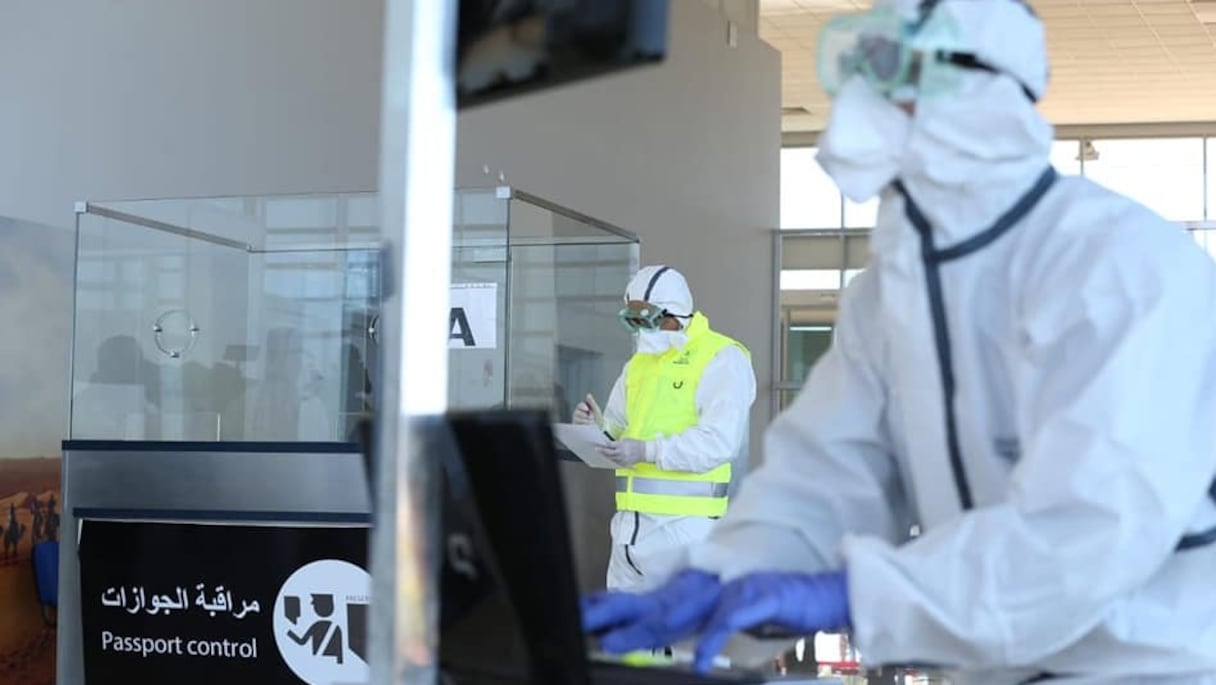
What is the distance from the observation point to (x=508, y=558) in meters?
1.32

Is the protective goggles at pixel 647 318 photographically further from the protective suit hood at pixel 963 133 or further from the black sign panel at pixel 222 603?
the protective suit hood at pixel 963 133

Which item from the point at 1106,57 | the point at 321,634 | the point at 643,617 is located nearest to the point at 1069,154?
the point at 1106,57

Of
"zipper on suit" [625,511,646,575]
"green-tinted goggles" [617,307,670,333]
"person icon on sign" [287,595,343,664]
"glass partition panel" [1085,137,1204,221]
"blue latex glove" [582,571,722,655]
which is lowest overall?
"person icon on sign" [287,595,343,664]

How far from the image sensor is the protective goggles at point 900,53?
1647 millimetres

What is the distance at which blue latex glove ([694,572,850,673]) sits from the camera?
1.50 meters

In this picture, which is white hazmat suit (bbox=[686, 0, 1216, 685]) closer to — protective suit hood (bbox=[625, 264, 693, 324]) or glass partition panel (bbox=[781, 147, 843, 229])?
protective suit hood (bbox=[625, 264, 693, 324])

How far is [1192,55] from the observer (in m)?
13.9

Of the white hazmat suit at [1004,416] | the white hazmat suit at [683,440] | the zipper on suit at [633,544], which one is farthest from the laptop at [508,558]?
the zipper on suit at [633,544]

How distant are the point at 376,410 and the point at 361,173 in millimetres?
6012

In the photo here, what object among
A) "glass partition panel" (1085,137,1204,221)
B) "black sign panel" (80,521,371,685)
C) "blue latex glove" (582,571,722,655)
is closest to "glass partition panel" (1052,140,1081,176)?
"glass partition panel" (1085,137,1204,221)

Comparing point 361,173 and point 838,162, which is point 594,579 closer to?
point 361,173

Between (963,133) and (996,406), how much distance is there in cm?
27

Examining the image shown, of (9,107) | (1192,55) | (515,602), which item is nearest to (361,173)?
(9,107)

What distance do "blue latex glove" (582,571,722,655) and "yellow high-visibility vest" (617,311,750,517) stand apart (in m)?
4.32
